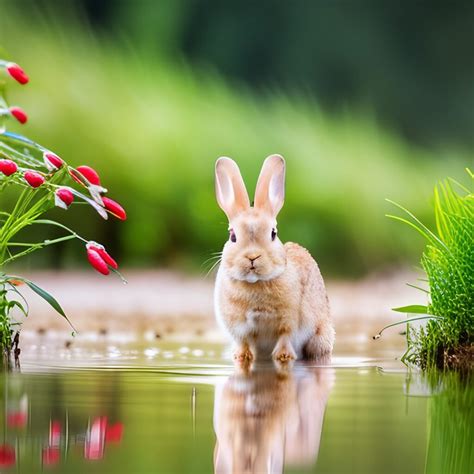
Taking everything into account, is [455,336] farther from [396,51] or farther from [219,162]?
[396,51]

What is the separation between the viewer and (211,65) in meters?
8.97

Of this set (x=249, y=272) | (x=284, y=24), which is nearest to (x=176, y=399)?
(x=249, y=272)

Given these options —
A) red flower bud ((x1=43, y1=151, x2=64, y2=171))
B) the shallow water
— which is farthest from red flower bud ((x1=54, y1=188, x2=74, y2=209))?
the shallow water

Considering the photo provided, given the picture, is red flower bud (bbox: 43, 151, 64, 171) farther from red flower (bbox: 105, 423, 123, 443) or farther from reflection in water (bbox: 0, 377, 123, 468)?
red flower (bbox: 105, 423, 123, 443)

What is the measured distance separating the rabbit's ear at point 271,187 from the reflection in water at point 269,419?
0.65 m

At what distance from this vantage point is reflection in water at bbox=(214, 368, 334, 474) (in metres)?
1.67

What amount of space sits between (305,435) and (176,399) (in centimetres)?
57

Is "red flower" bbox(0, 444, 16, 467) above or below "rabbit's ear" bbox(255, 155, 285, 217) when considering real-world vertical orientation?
below

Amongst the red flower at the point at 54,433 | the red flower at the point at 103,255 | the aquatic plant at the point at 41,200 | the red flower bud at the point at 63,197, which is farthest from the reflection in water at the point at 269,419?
the red flower bud at the point at 63,197

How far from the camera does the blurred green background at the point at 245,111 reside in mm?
7629

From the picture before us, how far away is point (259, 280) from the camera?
3490mm

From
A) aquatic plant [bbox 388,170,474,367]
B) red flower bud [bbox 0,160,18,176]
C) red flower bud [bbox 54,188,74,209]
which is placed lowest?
aquatic plant [bbox 388,170,474,367]

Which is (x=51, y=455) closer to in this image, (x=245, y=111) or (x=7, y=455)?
(x=7, y=455)

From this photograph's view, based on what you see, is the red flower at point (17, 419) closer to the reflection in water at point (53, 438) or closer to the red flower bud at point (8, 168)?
the reflection in water at point (53, 438)
